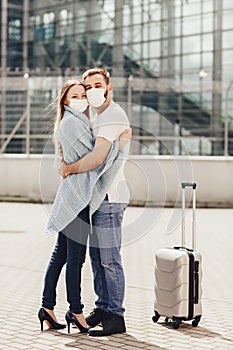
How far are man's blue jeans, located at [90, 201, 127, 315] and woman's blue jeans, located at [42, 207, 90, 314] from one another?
0.26ft

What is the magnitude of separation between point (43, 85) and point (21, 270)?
45.2 ft

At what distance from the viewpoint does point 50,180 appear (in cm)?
595

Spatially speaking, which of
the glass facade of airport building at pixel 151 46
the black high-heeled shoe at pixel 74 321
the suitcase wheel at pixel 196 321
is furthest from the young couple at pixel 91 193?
the glass facade of airport building at pixel 151 46

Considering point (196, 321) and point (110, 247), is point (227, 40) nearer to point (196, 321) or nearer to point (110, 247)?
point (196, 321)

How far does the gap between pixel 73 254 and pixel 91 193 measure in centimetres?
40

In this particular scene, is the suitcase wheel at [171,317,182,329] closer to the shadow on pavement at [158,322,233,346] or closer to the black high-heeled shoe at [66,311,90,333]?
the shadow on pavement at [158,322,233,346]

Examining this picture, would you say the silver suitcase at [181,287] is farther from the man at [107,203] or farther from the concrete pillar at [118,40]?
the concrete pillar at [118,40]

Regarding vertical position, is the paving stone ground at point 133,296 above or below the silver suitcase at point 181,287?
below

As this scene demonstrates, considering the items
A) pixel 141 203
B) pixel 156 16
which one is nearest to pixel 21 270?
pixel 141 203

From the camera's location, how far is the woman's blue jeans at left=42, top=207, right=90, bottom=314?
17.0 feet

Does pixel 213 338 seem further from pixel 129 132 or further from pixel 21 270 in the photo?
pixel 21 270

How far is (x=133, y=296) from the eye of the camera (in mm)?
6859

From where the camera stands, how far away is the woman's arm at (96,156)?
507cm

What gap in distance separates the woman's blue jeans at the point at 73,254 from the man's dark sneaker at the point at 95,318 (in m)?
0.22
